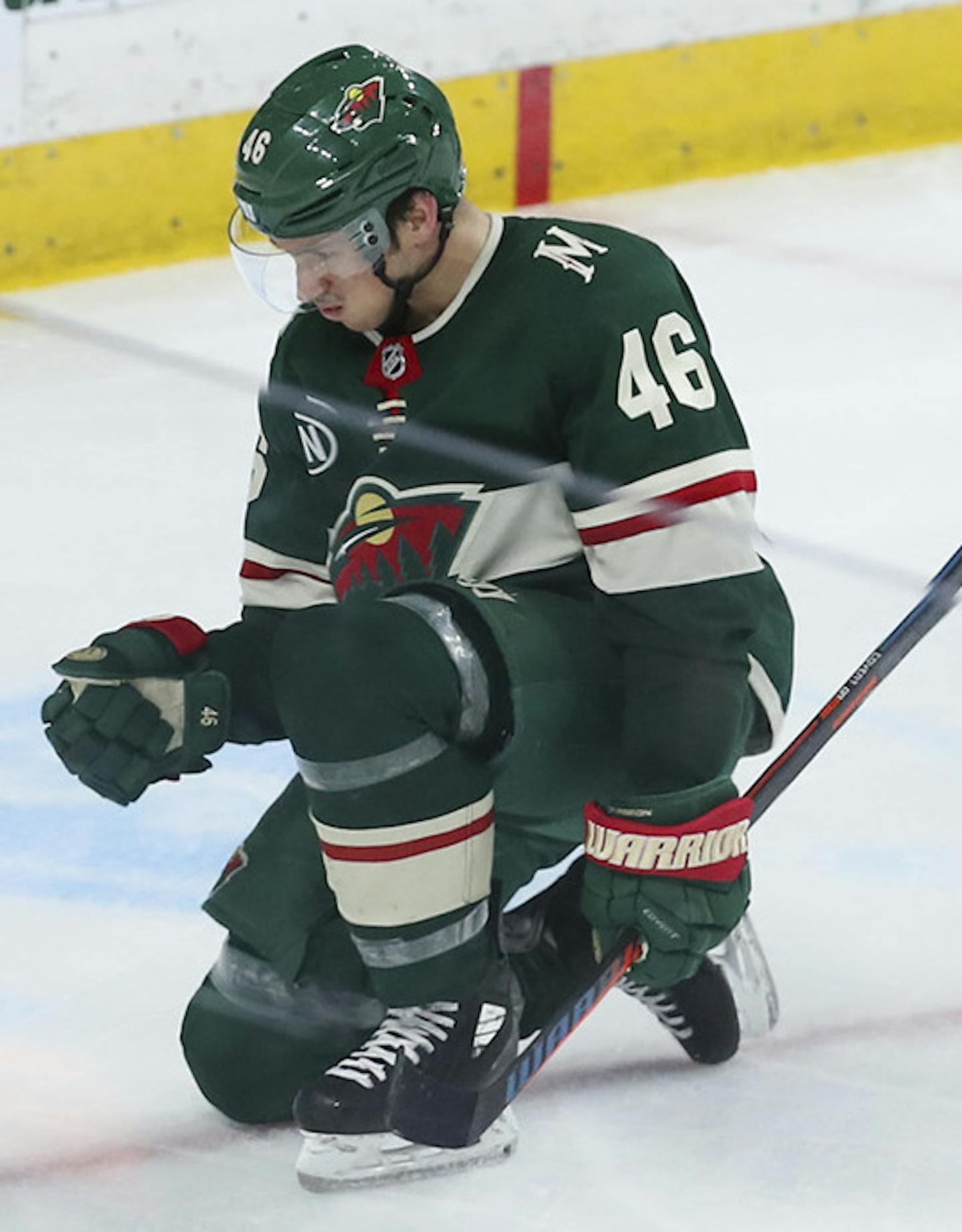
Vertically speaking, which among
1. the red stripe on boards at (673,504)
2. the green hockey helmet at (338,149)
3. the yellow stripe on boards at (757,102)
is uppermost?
the green hockey helmet at (338,149)

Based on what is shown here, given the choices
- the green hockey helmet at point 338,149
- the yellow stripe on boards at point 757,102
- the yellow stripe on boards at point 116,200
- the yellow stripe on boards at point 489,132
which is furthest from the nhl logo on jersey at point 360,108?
the yellow stripe on boards at point 757,102

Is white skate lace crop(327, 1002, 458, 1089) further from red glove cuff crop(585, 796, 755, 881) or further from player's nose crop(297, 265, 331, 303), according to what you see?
player's nose crop(297, 265, 331, 303)

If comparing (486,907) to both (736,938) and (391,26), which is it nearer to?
(736,938)

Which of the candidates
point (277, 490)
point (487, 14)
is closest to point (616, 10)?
point (487, 14)

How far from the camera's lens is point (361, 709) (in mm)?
1759

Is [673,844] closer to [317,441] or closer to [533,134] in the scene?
[317,441]

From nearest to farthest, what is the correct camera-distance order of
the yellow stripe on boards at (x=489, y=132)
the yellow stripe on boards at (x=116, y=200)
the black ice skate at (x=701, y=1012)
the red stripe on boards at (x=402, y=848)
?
the red stripe on boards at (x=402, y=848) → the black ice skate at (x=701, y=1012) → the yellow stripe on boards at (x=116, y=200) → the yellow stripe on boards at (x=489, y=132)

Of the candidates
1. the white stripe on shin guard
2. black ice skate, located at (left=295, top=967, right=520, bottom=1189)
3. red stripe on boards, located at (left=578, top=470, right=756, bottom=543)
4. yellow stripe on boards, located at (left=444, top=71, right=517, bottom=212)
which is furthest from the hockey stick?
yellow stripe on boards, located at (left=444, top=71, right=517, bottom=212)

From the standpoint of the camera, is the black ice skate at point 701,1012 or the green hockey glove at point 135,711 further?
the black ice skate at point 701,1012

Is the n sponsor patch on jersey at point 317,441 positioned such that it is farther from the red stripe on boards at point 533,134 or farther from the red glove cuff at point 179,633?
the red stripe on boards at point 533,134

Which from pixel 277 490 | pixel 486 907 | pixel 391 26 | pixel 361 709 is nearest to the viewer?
pixel 361 709

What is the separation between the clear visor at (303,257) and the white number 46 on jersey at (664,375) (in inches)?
7.5

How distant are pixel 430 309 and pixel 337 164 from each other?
0.15m

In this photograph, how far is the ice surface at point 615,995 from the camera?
1.87 m
